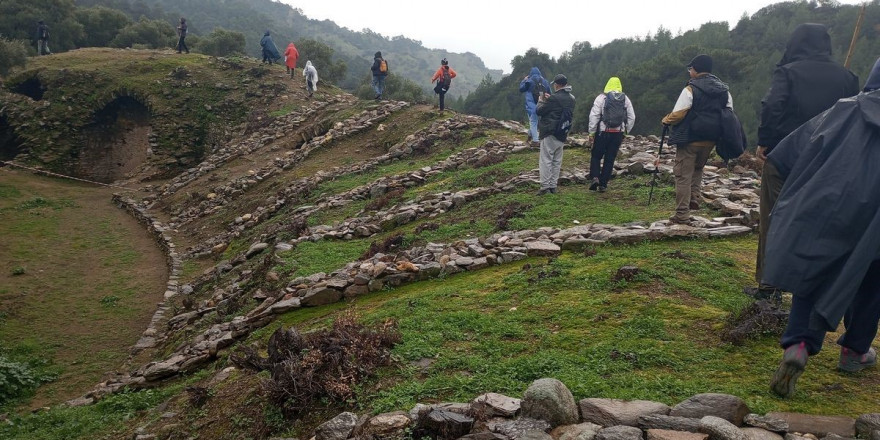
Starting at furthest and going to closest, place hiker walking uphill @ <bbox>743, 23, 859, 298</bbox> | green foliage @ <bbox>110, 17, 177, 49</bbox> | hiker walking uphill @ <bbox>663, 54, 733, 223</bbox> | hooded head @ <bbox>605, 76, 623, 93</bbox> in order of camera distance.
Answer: green foliage @ <bbox>110, 17, 177, 49</bbox> < hooded head @ <bbox>605, 76, 623, 93</bbox> < hiker walking uphill @ <bbox>663, 54, 733, 223</bbox> < hiker walking uphill @ <bbox>743, 23, 859, 298</bbox>

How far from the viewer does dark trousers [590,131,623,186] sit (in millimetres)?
10672

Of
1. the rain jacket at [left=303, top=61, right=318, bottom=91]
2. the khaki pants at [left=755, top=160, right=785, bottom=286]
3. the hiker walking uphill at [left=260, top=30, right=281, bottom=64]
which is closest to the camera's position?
the khaki pants at [left=755, top=160, right=785, bottom=286]

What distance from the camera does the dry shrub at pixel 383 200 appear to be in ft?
41.5

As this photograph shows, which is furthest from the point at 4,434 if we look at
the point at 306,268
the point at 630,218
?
the point at 630,218

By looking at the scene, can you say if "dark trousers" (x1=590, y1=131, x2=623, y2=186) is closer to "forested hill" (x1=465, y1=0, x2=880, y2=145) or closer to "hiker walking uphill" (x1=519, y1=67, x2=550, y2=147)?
"hiker walking uphill" (x1=519, y1=67, x2=550, y2=147)

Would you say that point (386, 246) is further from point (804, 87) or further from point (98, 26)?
point (98, 26)

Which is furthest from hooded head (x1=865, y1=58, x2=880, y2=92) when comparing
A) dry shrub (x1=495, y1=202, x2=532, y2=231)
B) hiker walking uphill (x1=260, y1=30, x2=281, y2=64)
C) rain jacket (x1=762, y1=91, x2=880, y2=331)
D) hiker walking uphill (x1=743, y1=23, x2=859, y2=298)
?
hiker walking uphill (x1=260, y1=30, x2=281, y2=64)

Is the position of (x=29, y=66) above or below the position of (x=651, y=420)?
above

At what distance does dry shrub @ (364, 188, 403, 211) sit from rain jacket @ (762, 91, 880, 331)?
957 cm

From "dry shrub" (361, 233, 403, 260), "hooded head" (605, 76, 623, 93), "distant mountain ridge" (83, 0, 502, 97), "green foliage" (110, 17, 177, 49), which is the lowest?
"dry shrub" (361, 233, 403, 260)

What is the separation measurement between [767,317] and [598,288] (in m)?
1.70

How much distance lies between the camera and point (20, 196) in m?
20.3

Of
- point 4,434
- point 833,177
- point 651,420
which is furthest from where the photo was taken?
point 4,434

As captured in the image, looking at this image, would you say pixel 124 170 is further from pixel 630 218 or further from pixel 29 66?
pixel 630 218
